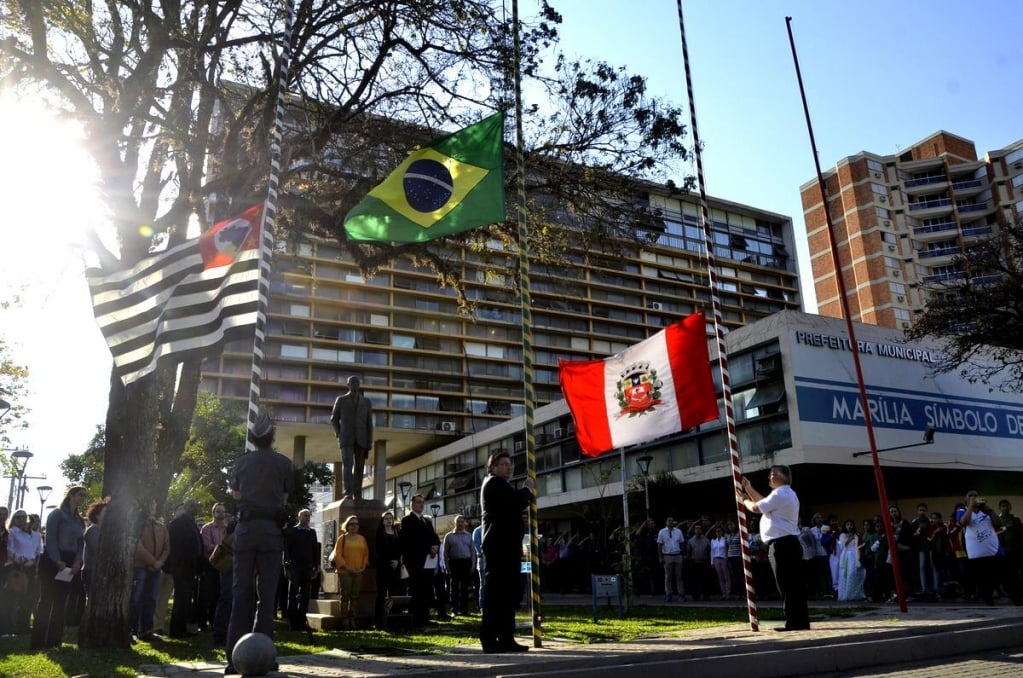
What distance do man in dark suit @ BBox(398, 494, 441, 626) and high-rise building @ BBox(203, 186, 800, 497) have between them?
36.6 m

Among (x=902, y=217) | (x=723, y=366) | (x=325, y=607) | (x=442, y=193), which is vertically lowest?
Result: (x=325, y=607)

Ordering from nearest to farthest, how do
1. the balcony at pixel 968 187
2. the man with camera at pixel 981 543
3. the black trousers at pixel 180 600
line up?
1. the black trousers at pixel 180 600
2. the man with camera at pixel 981 543
3. the balcony at pixel 968 187

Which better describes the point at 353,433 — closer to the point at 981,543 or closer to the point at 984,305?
the point at 981,543

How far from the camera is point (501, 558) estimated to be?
24.2ft

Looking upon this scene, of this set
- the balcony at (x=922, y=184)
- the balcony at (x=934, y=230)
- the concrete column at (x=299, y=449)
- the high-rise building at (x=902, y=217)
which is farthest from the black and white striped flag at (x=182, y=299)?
the balcony at (x=922, y=184)

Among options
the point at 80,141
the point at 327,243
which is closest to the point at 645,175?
the point at 327,243

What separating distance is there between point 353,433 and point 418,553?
221cm

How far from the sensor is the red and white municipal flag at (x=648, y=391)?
10508 millimetres

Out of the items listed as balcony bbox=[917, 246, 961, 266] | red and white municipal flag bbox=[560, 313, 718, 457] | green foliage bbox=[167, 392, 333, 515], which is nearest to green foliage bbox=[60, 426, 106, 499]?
green foliage bbox=[167, 392, 333, 515]

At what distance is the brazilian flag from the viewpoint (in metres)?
9.58

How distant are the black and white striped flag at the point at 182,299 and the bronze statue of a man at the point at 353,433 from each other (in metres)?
3.78

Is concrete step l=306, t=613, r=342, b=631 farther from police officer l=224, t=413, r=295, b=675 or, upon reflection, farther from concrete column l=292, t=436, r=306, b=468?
concrete column l=292, t=436, r=306, b=468

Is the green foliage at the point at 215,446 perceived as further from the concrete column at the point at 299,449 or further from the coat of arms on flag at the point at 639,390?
the coat of arms on flag at the point at 639,390

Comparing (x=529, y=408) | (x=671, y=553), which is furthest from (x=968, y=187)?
(x=529, y=408)
